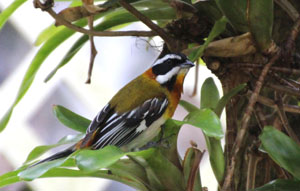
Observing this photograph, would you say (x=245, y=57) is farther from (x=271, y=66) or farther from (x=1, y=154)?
(x=1, y=154)

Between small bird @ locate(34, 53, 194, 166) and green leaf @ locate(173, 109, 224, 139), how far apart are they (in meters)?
0.16

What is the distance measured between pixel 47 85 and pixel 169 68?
4.36 feet

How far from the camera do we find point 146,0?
1024 millimetres

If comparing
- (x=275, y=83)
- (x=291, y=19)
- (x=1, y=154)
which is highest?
(x=291, y=19)

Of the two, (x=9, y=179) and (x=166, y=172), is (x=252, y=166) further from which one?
(x=9, y=179)

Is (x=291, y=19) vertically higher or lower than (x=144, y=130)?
higher

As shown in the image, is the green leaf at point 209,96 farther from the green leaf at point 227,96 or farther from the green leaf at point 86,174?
the green leaf at point 86,174

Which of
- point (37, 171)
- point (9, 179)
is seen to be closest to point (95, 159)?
point (37, 171)

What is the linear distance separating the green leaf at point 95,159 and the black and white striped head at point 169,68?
26 centimetres

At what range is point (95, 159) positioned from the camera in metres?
0.73

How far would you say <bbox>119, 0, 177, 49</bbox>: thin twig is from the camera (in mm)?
930

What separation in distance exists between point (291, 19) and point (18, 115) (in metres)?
1.48

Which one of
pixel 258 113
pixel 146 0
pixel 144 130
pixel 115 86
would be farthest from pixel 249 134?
pixel 115 86

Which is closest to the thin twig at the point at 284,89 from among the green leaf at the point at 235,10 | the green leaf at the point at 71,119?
the green leaf at the point at 235,10
